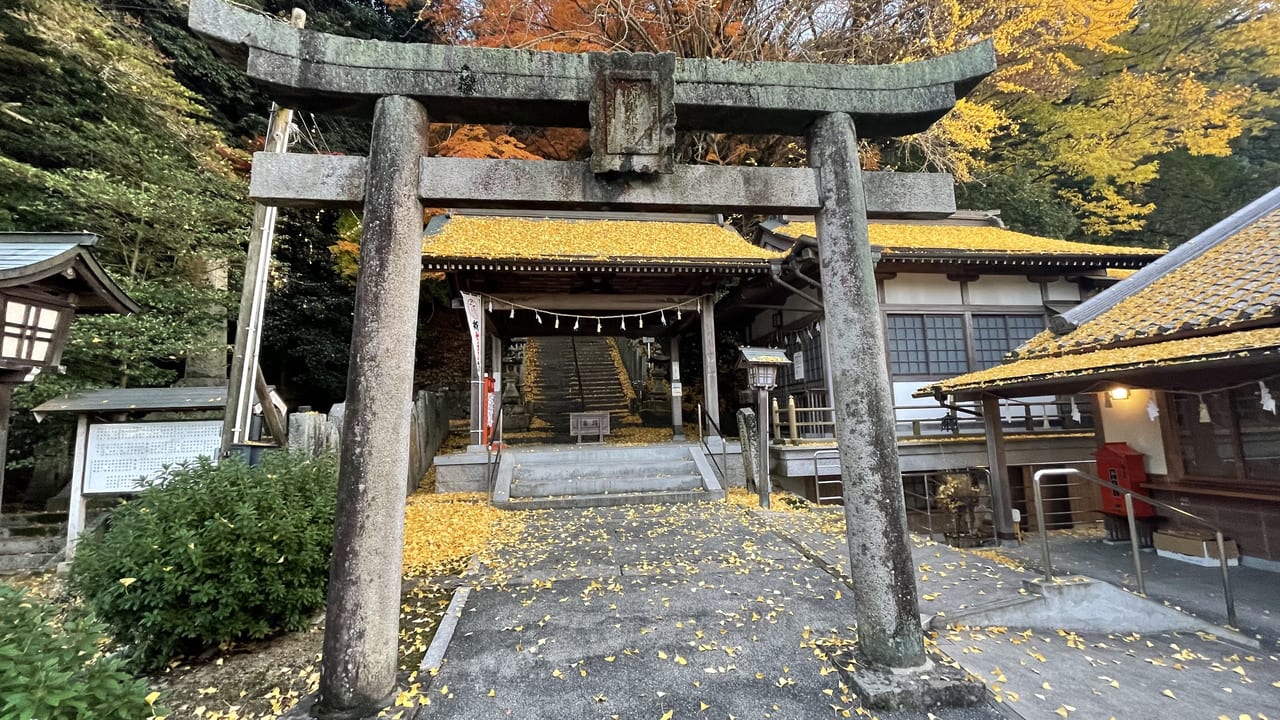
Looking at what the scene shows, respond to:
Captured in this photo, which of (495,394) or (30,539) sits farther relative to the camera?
(495,394)

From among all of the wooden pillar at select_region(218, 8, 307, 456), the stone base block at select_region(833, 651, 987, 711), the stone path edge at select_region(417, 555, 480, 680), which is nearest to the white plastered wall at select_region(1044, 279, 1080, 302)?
the stone base block at select_region(833, 651, 987, 711)

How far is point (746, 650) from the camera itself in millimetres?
3693

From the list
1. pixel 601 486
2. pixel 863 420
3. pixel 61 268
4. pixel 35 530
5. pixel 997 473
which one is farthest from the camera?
pixel 601 486

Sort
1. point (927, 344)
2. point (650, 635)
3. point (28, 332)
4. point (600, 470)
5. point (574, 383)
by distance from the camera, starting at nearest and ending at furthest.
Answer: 1. point (650, 635)
2. point (28, 332)
3. point (600, 470)
4. point (927, 344)
5. point (574, 383)

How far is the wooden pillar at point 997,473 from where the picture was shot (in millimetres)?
8320

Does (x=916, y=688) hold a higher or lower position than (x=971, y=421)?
lower

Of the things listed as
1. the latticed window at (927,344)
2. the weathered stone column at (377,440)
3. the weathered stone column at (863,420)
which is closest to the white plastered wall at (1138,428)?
the latticed window at (927,344)

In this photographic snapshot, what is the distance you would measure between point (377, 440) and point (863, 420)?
308 cm

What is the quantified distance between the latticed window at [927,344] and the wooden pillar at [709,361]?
4242 mm

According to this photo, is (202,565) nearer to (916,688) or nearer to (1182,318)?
(916,688)

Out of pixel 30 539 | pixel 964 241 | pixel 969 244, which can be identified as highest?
pixel 964 241

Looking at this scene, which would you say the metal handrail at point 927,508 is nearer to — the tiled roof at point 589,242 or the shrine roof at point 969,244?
the shrine roof at point 969,244

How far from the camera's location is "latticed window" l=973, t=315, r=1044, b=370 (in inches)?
491

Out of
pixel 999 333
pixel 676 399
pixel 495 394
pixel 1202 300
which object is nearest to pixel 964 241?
pixel 999 333
